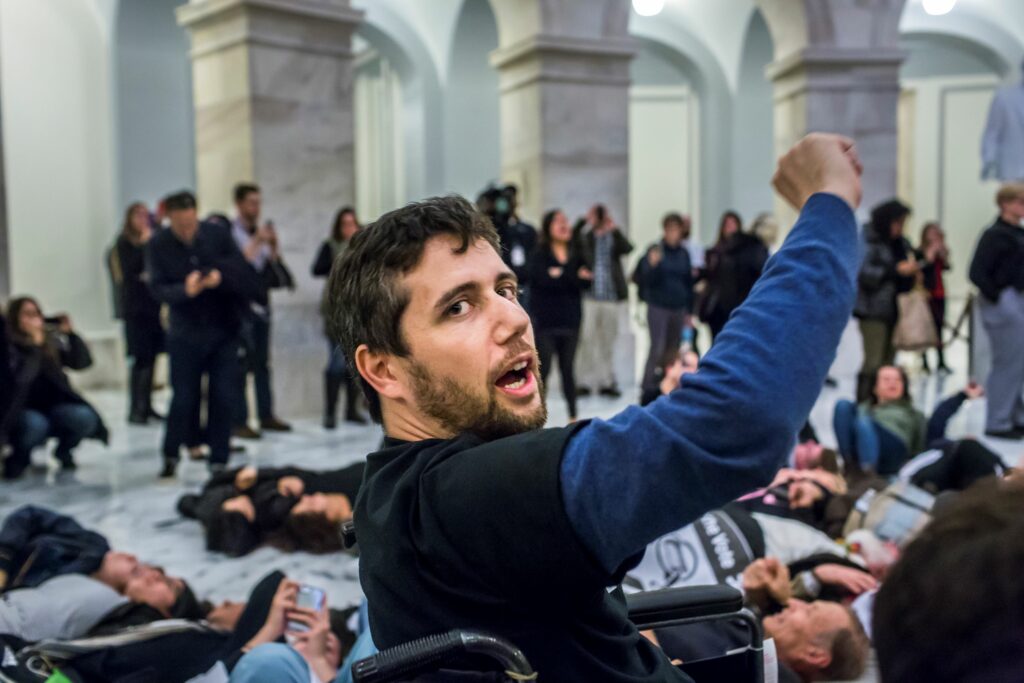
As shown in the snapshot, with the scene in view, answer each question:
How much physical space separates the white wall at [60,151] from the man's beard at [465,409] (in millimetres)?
9879

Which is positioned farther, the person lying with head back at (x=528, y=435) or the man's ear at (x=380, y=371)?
the man's ear at (x=380, y=371)

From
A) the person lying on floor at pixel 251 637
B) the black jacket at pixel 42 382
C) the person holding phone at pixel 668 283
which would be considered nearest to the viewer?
the person lying on floor at pixel 251 637

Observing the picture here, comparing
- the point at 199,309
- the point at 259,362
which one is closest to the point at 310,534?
the point at 199,309

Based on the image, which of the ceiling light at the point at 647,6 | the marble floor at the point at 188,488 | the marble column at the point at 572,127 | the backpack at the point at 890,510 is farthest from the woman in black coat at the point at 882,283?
the ceiling light at the point at 647,6

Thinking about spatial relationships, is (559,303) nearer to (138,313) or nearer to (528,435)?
(138,313)

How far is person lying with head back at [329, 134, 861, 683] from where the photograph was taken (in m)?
1.07

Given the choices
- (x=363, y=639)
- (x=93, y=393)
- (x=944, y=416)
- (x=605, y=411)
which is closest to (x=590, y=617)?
(x=363, y=639)

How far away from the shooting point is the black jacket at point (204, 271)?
602cm

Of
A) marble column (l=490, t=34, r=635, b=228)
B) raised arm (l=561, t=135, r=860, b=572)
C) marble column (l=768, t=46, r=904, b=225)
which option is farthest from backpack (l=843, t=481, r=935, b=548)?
marble column (l=768, t=46, r=904, b=225)

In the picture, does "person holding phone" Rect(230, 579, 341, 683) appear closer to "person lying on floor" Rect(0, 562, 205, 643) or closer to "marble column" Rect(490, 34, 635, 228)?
"person lying on floor" Rect(0, 562, 205, 643)

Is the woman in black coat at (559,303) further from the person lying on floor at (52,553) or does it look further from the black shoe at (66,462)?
the person lying on floor at (52,553)

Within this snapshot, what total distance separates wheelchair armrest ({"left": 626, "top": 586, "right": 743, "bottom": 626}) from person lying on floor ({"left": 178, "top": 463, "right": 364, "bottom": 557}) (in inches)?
→ 121

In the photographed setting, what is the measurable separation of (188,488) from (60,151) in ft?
18.6

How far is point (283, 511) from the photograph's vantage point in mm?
4980
